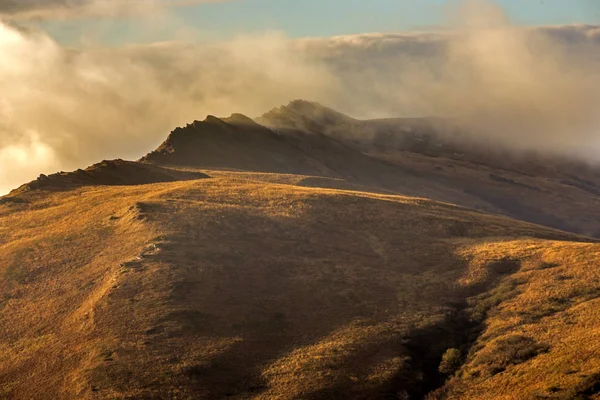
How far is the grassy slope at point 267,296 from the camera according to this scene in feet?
165

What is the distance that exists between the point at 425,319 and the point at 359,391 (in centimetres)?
1464

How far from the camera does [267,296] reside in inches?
2579

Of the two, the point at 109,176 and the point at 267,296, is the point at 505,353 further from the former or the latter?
the point at 109,176

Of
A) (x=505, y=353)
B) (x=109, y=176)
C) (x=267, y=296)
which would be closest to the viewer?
(x=505, y=353)

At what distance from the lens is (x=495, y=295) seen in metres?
66.1

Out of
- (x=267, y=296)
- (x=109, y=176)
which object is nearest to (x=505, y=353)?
(x=267, y=296)

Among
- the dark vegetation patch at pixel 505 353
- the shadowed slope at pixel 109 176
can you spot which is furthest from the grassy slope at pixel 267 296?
the shadowed slope at pixel 109 176

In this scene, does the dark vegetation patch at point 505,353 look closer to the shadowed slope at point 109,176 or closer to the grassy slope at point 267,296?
the grassy slope at point 267,296

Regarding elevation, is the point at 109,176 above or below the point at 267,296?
above

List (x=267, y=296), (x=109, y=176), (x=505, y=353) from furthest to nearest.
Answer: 1. (x=109, y=176)
2. (x=267, y=296)
3. (x=505, y=353)

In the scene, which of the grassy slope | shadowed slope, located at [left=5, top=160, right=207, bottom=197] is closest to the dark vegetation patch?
the grassy slope

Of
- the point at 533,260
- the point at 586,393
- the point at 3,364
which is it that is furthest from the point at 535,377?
the point at 3,364

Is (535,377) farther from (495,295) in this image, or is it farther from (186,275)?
(186,275)

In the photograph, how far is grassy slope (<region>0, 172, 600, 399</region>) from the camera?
50.2m
